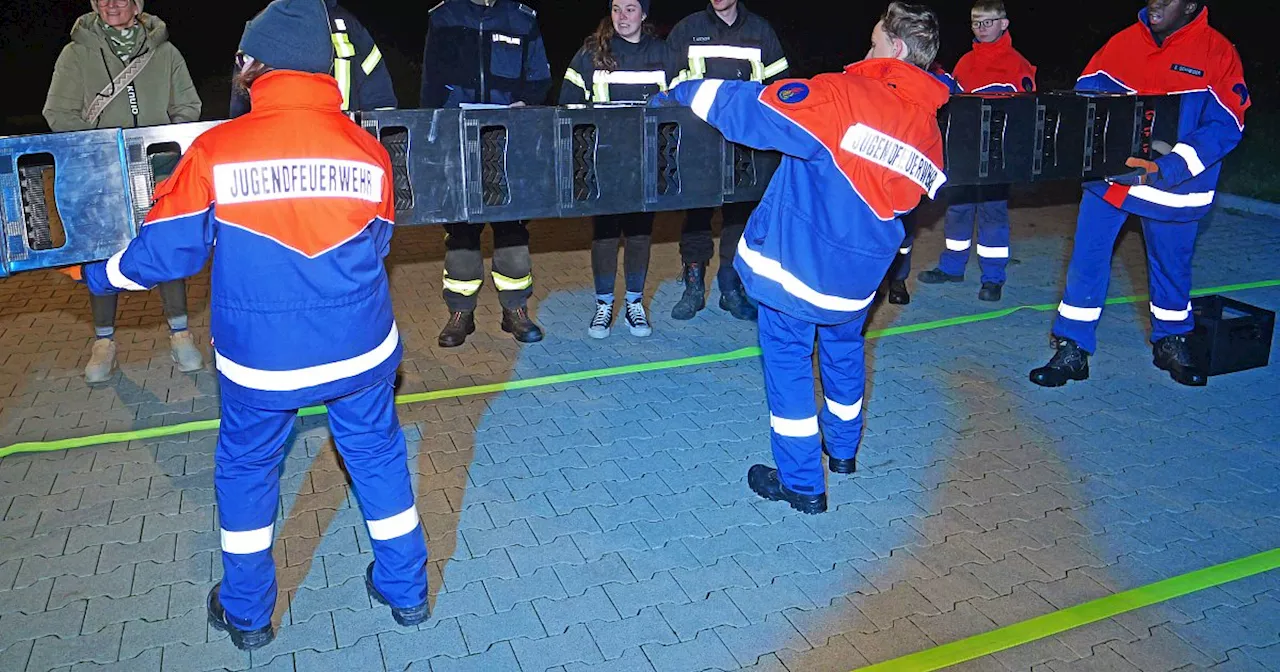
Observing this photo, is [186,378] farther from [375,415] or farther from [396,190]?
[375,415]

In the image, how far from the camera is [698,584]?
3998 mm

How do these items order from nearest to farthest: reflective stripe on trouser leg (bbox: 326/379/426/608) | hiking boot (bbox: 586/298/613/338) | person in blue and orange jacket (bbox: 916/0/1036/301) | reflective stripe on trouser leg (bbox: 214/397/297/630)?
reflective stripe on trouser leg (bbox: 214/397/297/630), reflective stripe on trouser leg (bbox: 326/379/426/608), hiking boot (bbox: 586/298/613/338), person in blue and orange jacket (bbox: 916/0/1036/301)

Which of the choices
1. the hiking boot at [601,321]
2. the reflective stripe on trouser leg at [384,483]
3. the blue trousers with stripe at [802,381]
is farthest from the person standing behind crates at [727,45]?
the reflective stripe on trouser leg at [384,483]

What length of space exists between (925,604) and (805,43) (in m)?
13.0

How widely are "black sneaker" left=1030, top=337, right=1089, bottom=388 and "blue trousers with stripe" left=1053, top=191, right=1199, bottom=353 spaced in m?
0.05

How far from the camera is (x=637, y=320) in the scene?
683 cm

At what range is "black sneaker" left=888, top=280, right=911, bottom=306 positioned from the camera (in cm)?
748

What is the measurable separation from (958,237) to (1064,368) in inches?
83.1

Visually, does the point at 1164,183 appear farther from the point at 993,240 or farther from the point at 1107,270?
the point at 993,240

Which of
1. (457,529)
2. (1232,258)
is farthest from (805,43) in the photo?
(457,529)

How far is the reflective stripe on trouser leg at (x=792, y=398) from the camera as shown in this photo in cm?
436

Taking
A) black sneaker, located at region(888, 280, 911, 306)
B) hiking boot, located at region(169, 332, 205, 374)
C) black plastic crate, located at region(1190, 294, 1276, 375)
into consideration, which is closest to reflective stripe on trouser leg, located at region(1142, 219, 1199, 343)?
black plastic crate, located at region(1190, 294, 1276, 375)

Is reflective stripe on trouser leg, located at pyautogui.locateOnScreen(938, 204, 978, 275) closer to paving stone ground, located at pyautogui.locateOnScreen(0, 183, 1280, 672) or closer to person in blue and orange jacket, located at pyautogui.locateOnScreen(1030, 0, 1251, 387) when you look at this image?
paving stone ground, located at pyautogui.locateOnScreen(0, 183, 1280, 672)

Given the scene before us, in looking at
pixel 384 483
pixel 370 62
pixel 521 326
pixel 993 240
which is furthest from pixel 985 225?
pixel 384 483
